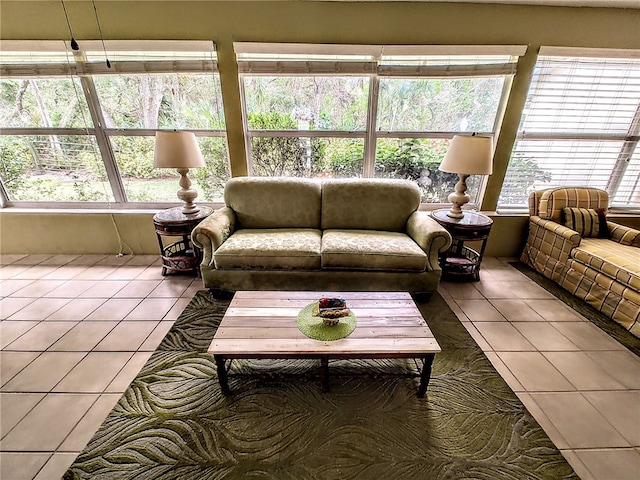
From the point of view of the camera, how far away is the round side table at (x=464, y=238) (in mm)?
2541

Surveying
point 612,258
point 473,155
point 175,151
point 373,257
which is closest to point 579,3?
point 473,155

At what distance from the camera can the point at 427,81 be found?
9.03ft

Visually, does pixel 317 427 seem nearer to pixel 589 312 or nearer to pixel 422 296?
pixel 422 296

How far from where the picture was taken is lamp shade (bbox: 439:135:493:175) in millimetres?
2391

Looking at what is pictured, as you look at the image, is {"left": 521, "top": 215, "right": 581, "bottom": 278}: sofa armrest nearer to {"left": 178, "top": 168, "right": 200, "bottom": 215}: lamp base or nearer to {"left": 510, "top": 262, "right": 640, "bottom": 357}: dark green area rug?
{"left": 510, "top": 262, "right": 640, "bottom": 357}: dark green area rug

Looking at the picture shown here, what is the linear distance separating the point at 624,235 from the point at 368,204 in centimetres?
231

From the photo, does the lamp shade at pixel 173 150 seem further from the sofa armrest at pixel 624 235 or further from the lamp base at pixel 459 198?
the sofa armrest at pixel 624 235

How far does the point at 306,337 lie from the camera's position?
1.47 meters

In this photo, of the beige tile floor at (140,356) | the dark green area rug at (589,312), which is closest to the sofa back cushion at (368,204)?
the beige tile floor at (140,356)

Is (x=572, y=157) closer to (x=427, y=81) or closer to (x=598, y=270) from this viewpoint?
(x=598, y=270)

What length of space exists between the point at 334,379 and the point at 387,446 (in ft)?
1.44

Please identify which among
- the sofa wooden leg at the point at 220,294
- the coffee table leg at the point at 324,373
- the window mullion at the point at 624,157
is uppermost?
the window mullion at the point at 624,157

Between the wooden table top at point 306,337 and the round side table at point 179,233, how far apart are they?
112cm

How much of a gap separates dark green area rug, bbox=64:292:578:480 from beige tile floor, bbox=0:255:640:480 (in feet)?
0.42
